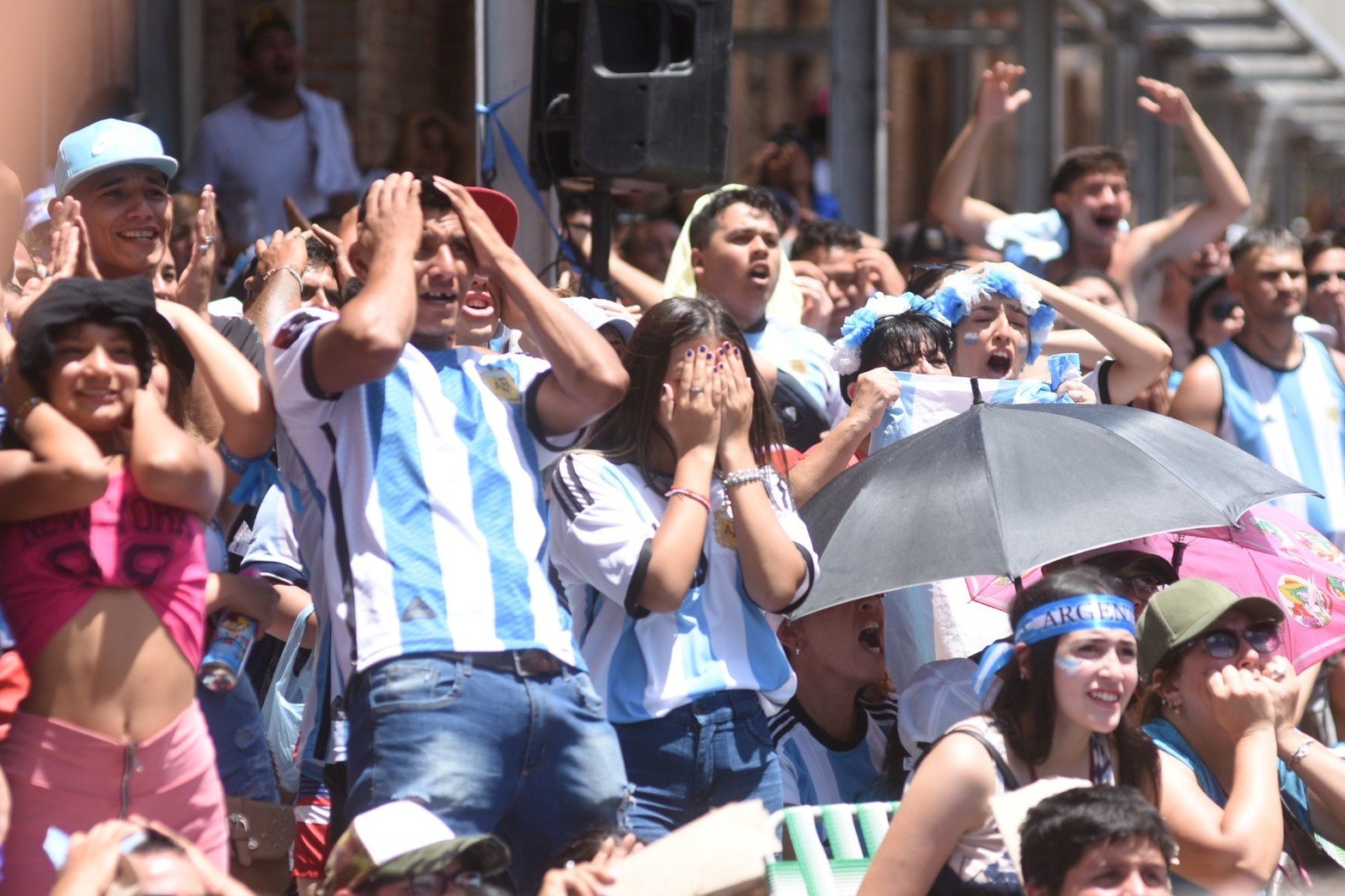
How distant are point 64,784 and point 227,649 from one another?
471mm

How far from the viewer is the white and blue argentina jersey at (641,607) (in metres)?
4.11

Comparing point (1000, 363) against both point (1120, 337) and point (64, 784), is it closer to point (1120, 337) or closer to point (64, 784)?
point (1120, 337)

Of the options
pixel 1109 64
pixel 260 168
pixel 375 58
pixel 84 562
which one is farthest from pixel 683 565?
pixel 1109 64

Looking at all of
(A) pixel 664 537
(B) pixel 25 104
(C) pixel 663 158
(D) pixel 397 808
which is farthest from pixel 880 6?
(D) pixel 397 808

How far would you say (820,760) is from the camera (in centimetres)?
493

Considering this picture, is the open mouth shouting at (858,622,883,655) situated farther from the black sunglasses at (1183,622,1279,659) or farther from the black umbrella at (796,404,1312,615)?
the black sunglasses at (1183,622,1279,659)

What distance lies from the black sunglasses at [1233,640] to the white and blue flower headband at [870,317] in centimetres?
130

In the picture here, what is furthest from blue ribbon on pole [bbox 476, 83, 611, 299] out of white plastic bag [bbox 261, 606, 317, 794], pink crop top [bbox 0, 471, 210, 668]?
pink crop top [bbox 0, 471, 210, 668]

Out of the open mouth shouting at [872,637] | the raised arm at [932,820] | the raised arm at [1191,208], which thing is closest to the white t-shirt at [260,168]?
the raised arm at [1191,208]

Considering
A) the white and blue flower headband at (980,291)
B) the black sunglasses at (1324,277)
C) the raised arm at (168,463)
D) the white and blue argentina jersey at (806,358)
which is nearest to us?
the raised arm at (168,463)

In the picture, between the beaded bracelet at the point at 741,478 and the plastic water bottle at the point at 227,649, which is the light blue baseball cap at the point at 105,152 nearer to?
the plastic water bottle at the point at 227,649

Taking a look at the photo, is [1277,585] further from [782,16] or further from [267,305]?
[782,16]

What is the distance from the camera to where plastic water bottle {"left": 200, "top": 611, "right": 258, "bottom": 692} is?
3.78m

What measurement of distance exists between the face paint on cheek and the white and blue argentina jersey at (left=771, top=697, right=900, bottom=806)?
88 cm
